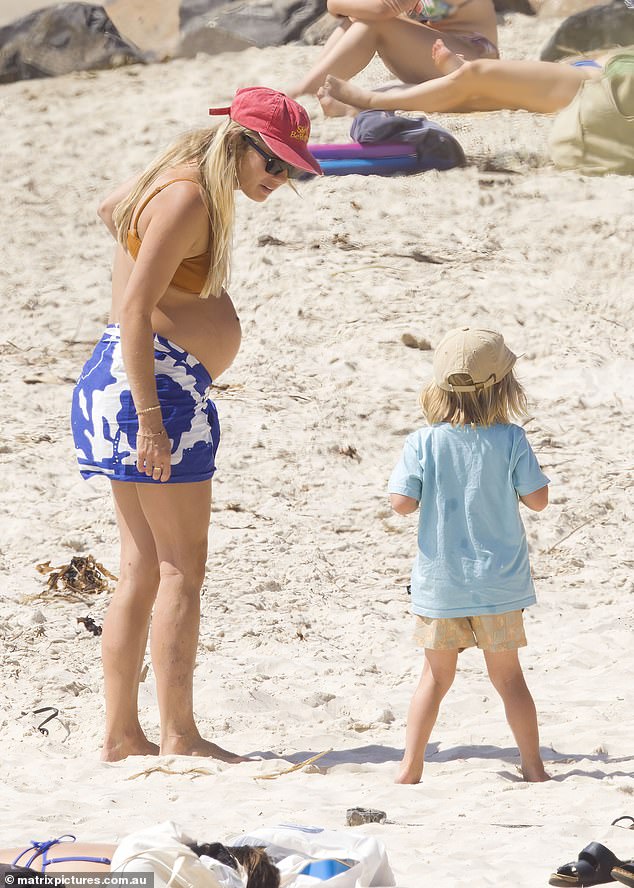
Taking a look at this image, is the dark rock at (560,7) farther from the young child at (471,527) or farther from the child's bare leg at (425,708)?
the child's bare leg at (425,708)

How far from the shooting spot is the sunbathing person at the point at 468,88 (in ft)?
26.0

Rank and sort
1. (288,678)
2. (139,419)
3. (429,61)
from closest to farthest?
(139,419), (288,678), (429,61)

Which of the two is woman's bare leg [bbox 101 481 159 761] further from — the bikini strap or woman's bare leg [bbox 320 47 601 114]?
woman's bare leg [bbox 320 47 601 114]

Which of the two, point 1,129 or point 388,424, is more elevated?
point 1,129

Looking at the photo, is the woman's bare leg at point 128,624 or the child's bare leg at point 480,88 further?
the child's bare leg at point 480,88

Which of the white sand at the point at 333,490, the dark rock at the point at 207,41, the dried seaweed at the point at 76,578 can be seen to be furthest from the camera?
the dark rock at the point at 207,41

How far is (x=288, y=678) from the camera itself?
4230 millimetres

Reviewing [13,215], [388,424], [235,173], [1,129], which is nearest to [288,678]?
[235,173]

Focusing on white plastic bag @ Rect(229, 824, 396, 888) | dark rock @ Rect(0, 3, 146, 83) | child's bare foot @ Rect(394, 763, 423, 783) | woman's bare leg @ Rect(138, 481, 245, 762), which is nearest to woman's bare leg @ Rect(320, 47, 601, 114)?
dark rock @ Rect(0, 3, 146, 83)

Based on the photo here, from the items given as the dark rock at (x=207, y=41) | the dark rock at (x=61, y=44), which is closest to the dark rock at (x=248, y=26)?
the dark rock at (x=207, y=41)

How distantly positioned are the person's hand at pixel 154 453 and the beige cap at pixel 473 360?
0.74 metres

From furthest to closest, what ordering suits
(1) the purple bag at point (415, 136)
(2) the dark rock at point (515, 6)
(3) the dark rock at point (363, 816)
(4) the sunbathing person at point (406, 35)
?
1. (2) the dark rock at point (515, 6)
2. (4) the sunbathing person at point (406, 35)
3. (1) the purple bag at point (415, 136)
4. (3) the dark rock at point (363, 816)

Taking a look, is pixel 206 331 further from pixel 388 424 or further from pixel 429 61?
pixel 429 61

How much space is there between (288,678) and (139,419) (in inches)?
54.0
